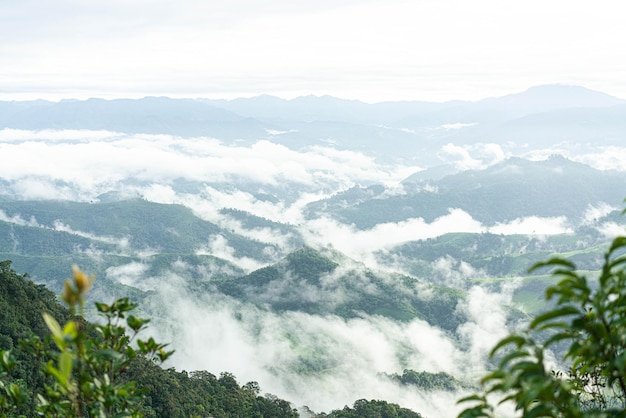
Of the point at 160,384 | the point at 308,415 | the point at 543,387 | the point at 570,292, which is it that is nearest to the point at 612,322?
the point at 570,292

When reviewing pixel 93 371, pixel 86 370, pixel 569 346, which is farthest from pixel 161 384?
pixel 569 346

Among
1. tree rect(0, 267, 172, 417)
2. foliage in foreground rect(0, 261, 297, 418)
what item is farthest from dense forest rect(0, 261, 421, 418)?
tree rect(0, 267, 172, 417)

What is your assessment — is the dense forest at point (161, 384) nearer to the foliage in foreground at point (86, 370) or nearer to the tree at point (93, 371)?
the foliage in foreground at point (86, 370)

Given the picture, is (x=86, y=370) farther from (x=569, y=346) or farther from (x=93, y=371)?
(x=569, y=346)

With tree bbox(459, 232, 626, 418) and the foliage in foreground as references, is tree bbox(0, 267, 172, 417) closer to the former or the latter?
the foliage in foreground

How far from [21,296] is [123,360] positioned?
8881 centimetres

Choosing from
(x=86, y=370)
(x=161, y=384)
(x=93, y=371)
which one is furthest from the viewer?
(x=161, y=384)

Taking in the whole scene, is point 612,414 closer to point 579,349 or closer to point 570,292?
point 579,349

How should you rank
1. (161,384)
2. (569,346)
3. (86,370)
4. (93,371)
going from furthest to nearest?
Result: (161,384) → (93,371) → (86,370) → (569,346)

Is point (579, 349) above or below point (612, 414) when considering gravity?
above

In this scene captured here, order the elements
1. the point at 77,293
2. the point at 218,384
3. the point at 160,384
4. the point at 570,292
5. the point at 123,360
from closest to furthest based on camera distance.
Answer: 1. the point at 77,293
2. the point at 570,292
3. the point at 123,360
4. the point at 160,384
5. the point at 218,384

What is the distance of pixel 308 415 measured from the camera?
366ft

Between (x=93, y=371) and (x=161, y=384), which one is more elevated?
(x=93, y=371)

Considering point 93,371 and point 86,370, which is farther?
point 93,371
